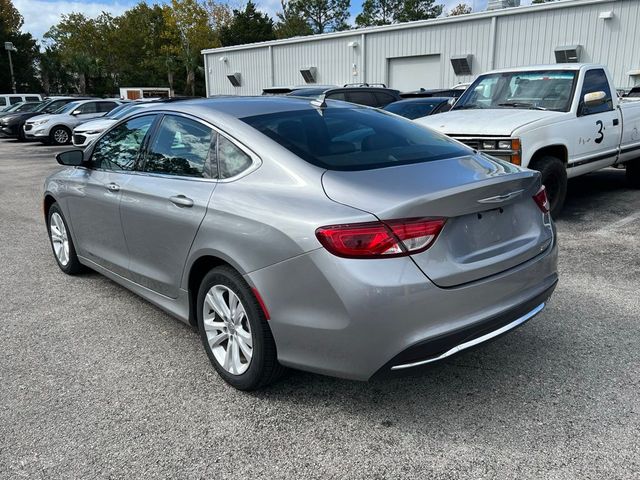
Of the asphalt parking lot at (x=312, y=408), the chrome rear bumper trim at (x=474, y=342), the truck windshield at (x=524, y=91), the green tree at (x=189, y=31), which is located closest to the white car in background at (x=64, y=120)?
the truck windshield at (x=524, y=91)

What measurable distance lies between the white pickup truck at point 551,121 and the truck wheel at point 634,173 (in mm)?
695

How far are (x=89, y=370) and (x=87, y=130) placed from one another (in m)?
14.1

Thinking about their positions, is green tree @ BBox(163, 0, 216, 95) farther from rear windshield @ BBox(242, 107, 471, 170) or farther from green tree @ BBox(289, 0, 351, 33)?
rear windshield @ BBox(242, 107, 471, 170)

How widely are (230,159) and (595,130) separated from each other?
224 inches

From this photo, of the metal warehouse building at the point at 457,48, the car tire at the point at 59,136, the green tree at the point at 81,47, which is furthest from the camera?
the green tree at the point at 81,47

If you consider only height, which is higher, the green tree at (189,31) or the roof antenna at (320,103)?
the green tree at (189,31)

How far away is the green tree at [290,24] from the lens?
78688 mm

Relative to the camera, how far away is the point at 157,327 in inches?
159

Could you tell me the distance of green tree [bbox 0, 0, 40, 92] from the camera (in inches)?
2290

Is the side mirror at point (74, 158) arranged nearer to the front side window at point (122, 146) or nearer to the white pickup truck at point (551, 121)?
the front side window at point (122, 146)

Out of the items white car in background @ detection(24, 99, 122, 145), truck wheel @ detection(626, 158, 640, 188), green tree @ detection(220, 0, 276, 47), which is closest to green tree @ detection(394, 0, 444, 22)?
green tree @ detection(220, 0, 276, 47)

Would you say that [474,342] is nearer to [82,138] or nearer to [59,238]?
[59,238]

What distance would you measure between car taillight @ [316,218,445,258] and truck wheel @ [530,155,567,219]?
4382 millimetres

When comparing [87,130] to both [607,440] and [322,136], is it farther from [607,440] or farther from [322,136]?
[607,440]
